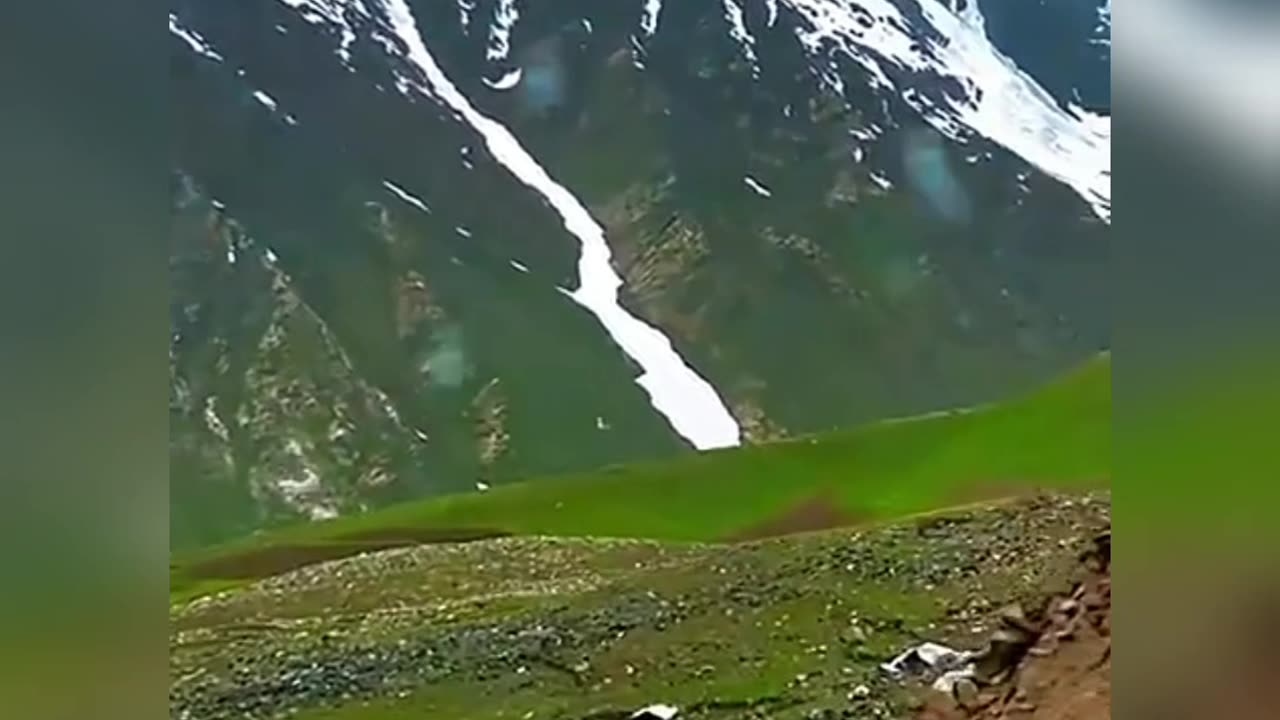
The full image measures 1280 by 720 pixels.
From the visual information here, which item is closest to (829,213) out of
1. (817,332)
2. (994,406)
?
(817,332)

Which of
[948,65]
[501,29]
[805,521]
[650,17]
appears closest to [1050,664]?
[805,521]

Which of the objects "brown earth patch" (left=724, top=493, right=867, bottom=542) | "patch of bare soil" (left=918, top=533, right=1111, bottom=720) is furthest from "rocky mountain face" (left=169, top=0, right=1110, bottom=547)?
"patch of bare soil" (left=918, top=533, right=1111, bottom=720)

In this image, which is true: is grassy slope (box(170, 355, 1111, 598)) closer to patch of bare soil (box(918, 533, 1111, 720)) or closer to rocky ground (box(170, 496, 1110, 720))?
rocky ground (box(170, 496, 1110, 720))

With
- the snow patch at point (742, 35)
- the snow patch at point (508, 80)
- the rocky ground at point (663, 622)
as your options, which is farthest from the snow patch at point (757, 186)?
the rocky ground at point (663, 622)

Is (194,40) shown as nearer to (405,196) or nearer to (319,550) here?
(405,196)

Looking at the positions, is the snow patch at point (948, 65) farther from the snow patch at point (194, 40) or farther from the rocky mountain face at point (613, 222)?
the snow patch at point (194, 40)

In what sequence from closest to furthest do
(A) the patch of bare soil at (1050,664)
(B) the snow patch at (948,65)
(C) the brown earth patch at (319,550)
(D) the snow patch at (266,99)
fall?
1. (A) the patch of bare soil at (1050,664)
2. (C) the brown earth patch at (319,550)
3. (D) the snow patch at (266,99)
4. (B) the snow patch at (948,65)

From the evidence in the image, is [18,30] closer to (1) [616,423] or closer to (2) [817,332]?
(1) [616,423]
